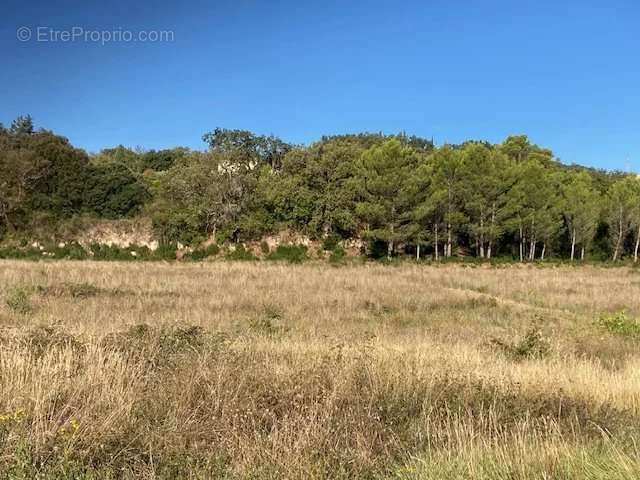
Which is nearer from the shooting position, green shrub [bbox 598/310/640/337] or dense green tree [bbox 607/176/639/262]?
green shrub [bbox 598/310/640/337]

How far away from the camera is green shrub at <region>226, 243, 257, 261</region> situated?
46.4 metres

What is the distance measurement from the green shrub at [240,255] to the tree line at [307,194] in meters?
2.18

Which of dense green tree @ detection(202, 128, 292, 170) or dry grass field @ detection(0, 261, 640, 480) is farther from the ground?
dense green tree @ detection(202, 128, 292, 170)

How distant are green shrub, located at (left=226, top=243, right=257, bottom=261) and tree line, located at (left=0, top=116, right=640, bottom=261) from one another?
2.18 m

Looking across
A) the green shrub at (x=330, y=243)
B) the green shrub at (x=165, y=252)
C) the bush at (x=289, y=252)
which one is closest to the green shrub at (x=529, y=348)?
the bush at (x=289, y=252)

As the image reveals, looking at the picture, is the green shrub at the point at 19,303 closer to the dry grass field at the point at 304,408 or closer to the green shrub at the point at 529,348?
the dry grass field at the point at 304,408

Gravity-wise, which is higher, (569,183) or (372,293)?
(569,183)

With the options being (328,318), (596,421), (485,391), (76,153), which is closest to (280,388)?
(485,391)

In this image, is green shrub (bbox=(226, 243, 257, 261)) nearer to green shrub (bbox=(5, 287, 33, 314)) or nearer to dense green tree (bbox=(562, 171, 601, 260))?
green shrub (bbox=(5, 287, 33, 314))

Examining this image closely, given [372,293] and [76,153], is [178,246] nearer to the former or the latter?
[76,153]

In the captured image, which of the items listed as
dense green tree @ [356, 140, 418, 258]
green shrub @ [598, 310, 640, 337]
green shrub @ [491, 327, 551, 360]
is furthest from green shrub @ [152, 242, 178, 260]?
green shrub @ [491, 327, 551, 360]

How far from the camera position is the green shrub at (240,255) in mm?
46406

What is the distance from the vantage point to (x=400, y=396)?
18.4ft

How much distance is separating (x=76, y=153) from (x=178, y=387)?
178 ft
